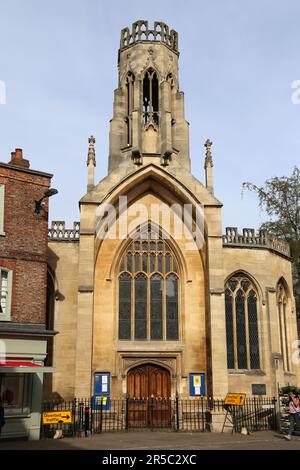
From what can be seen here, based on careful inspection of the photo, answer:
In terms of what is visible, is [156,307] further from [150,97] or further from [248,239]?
[150,97]

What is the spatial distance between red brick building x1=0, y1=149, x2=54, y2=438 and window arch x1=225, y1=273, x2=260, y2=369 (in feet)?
31.8

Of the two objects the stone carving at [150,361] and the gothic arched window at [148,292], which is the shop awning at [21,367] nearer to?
the stone carving at [150,361]

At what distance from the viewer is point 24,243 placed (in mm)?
18562

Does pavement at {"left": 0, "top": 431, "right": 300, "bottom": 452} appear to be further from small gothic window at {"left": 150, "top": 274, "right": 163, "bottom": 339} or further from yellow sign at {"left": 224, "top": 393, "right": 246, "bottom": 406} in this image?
small gothic window at {"left": 150, "top": 274, "right": 163, "bottom": 339}

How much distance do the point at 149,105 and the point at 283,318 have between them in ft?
42.4

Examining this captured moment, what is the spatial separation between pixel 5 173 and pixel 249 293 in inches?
508

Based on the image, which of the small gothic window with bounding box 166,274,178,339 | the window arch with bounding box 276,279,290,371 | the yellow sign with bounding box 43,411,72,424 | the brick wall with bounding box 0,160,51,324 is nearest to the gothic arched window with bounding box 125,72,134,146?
the small gothic window with bounding box 166,274,178,339

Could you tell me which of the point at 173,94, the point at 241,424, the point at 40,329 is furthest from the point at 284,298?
the point at 40,329

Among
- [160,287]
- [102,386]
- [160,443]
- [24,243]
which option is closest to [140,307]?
[160,287]

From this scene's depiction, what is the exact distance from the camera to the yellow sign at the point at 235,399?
20719mm

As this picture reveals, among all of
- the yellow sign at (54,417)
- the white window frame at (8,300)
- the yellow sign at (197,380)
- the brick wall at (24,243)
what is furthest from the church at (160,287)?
the white window frame at (8,300)
